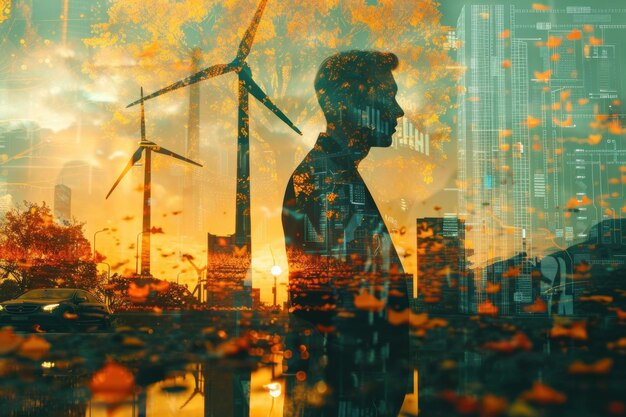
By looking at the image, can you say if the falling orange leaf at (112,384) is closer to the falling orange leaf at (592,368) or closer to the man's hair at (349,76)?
the man's hair at (349,76)

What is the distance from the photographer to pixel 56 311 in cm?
1809

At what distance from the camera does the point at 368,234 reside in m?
13.3

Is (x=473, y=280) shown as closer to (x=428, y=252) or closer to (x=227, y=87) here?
(x=428, y=252)

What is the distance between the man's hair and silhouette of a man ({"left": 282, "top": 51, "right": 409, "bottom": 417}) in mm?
19

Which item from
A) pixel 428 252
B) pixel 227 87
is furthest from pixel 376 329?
pixel 428 252

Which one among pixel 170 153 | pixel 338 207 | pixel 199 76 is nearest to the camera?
pixel 338 207

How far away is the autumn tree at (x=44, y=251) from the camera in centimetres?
4694

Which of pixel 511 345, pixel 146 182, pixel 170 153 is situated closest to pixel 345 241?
pixel 511 345

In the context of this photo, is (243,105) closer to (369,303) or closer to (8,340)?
(8,340)

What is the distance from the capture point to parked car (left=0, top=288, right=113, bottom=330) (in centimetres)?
1786

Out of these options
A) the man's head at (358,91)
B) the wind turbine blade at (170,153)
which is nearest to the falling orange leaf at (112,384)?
the man's head at (358,91)

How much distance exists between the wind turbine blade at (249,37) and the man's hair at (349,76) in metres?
12.3

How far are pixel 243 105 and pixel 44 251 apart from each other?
32.1 m

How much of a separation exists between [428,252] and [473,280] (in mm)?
12424
